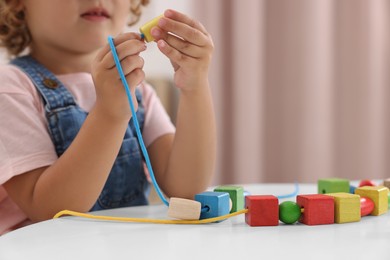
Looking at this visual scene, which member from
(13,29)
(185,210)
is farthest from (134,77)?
(13,29)

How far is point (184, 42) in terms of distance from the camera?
2.09 feet

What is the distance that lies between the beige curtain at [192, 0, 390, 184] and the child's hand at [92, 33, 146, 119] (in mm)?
977

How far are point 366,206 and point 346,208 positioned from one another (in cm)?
4

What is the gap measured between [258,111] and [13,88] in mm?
959

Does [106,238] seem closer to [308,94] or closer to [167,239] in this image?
[167,239]

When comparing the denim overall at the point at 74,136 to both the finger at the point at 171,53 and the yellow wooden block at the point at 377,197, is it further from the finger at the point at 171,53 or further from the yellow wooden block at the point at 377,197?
the yellow wooden block at the point at 377,197

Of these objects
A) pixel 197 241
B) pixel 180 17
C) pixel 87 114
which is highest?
pixel 180 17

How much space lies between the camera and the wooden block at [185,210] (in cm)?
53

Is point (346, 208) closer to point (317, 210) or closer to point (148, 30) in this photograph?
point (317, 210)

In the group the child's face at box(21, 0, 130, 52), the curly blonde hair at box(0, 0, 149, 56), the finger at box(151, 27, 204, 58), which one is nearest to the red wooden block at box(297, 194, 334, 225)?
the finger at box(151, 27, 204, 58)

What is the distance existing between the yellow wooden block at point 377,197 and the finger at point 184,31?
0.85 feet

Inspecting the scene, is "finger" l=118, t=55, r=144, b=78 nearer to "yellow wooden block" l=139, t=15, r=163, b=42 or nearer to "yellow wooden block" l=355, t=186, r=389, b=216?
"yellow wooden block" l=139, t=15, r=163, b=42

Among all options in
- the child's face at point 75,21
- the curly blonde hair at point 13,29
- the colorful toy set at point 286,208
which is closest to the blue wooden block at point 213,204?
the colorful toy set at point 286,208

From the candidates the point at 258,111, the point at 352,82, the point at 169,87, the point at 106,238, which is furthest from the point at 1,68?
the point at 352,82
